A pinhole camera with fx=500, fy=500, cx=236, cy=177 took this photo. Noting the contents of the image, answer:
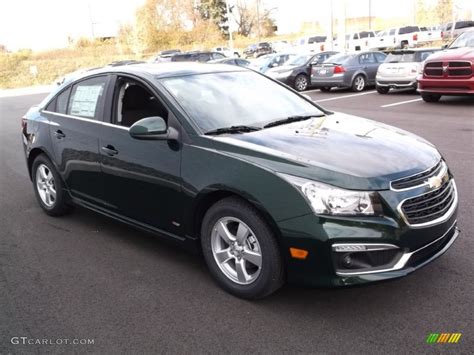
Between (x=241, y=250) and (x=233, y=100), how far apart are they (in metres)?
1.41

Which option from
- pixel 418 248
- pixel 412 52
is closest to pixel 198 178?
pixel 418 248

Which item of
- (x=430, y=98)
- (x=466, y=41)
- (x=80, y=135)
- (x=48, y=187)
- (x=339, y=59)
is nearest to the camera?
(x=80, y=135)

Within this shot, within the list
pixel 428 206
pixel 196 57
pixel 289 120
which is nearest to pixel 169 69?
pixel 289 120

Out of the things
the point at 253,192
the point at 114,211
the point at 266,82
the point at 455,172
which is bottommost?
the point at 455,172

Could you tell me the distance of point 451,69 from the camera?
12.1 metres

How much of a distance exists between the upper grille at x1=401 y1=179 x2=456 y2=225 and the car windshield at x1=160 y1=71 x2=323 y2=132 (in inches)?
54.4

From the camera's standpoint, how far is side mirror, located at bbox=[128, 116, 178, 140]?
3752 mm

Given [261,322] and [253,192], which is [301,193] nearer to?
[253,192]

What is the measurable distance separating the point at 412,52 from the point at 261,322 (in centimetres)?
1478

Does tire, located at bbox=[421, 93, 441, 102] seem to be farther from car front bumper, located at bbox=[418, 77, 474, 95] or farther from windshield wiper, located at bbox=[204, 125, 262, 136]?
windshield wiper, located at bbox=[204, 125, 262, 136]

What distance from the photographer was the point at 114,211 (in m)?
4.46

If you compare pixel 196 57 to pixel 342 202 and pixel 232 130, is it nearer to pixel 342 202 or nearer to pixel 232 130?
pixel 232 130

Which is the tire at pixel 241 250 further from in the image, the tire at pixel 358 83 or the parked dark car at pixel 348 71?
the tire at pixel 358 83

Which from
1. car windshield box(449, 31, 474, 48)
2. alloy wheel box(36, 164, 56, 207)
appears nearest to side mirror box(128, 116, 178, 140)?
alloy wheel box(36, 164, 56, 207)
